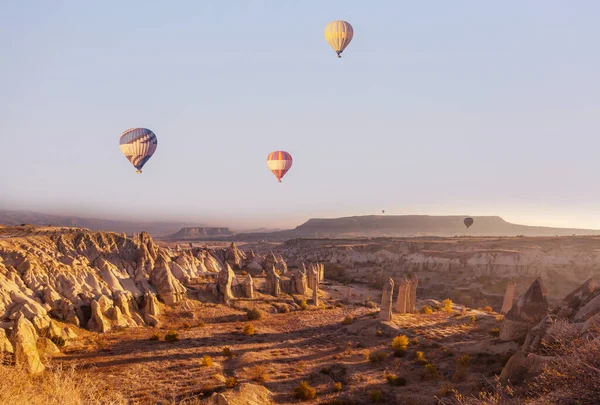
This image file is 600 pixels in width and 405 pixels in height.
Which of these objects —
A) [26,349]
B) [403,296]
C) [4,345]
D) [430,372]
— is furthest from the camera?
[403,296]

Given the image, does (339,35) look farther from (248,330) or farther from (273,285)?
(248,330)

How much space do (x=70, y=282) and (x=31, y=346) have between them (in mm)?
10309

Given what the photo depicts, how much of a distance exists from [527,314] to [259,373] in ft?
54.4

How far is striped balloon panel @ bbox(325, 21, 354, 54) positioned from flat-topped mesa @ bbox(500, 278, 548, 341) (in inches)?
1578

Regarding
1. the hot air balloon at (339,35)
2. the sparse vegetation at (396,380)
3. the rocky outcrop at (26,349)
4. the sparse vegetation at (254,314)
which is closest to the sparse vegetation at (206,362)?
the rocky outcrop at (26,349)

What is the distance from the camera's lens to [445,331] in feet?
103

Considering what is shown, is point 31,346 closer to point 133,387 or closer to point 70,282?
point 133,387

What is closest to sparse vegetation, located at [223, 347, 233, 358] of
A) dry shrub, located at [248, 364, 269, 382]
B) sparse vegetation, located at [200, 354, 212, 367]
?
sparse vegetation, located at [200, 354, 212, 367]

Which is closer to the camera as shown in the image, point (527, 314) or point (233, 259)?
point (527, 314)

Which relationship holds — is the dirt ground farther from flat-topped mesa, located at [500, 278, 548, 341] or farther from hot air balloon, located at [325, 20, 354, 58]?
hot air balloon, located at [325, 20, 354, 58]

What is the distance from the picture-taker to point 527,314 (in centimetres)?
2431

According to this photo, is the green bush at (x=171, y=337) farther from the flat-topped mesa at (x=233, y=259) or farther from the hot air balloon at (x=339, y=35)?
the hot air balloon at (x=339, y=35)

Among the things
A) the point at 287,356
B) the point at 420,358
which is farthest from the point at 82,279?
the point at 420,358

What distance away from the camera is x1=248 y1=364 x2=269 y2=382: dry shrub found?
69.4ft
